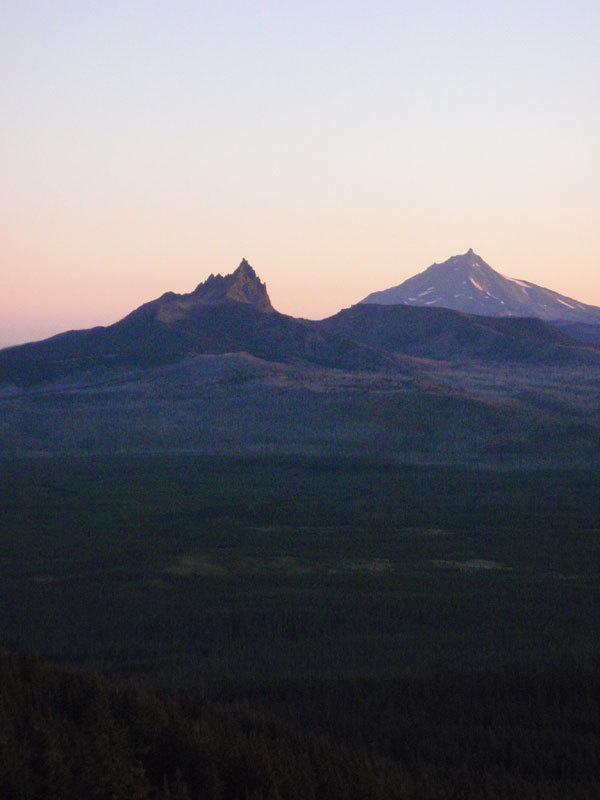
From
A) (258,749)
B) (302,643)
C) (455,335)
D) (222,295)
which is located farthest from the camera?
(222,295)

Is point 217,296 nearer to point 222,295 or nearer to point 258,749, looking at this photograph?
point 222,295

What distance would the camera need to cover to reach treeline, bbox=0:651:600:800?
354 inches

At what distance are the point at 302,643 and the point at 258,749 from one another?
10.2 metres

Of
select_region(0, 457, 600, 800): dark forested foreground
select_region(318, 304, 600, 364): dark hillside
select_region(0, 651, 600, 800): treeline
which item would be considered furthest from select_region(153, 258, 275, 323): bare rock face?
select_region(0, 651, 600, 800): treeline

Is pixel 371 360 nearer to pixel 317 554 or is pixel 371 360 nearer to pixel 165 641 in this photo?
pixel 317 554

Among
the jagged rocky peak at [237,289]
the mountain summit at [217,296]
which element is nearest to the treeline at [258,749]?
the mountain summit at [217,296]

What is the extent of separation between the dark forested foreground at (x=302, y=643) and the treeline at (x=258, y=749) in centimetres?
3

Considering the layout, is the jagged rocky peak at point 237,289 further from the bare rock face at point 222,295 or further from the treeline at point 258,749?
the treeline at point 258,749

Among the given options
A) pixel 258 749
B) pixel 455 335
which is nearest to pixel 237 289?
pixel 455 335

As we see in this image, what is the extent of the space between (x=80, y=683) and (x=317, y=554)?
22506 millimetres

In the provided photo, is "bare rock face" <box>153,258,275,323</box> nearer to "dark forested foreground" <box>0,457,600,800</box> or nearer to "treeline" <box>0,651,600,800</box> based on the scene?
"dark forested foreground" <box>0,457,600,800</box>

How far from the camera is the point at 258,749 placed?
32.8 ft

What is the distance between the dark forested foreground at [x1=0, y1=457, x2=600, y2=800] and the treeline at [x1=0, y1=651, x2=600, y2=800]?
3 cm

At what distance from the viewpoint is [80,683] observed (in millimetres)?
11031
